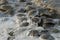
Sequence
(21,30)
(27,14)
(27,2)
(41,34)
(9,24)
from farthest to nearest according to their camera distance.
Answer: (27,2) → (27,14) → (9,24) → (21,30) → (41,34)

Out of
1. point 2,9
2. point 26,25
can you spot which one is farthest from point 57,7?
point 2,9

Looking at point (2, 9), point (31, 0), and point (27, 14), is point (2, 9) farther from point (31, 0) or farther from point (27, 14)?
point (31, 0)

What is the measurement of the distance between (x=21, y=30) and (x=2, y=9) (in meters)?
0.59

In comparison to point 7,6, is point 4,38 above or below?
below

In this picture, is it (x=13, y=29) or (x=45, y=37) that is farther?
(x=13, y=29)

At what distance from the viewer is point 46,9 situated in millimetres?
2309

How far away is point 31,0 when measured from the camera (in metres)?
2.70

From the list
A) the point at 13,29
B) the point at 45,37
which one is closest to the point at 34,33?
the point at 45,37

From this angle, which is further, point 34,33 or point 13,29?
point 13,29

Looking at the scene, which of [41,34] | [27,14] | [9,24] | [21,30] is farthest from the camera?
[27,14]

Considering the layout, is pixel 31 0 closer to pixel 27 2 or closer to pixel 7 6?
pixel 27 2

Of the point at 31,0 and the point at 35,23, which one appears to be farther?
the point at 31,0

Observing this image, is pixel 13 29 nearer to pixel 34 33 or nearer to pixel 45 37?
pixel 34 33

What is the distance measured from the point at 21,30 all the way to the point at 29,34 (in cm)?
11
